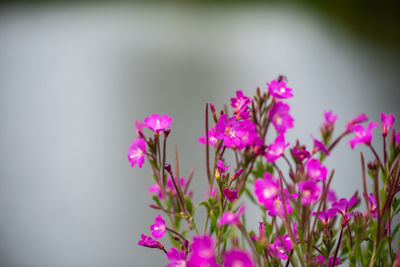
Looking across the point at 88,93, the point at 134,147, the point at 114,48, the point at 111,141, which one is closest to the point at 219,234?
the point at 134,147

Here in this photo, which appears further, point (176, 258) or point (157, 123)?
point (157, 123)

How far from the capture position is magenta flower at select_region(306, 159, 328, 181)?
431 millimetres

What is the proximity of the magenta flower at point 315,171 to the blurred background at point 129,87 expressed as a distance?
1911 millimetres

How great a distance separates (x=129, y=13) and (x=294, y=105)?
1.66 m

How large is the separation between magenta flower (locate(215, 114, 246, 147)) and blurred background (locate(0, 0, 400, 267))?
1889mm

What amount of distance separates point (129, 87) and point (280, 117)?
97.4 inches

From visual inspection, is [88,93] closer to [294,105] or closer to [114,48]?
[114,48]

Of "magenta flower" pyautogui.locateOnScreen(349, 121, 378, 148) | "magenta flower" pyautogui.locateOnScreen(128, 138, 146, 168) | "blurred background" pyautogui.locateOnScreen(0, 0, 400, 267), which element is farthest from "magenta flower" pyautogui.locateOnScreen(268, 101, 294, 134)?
"blurred background" pyautogui.locateOnScreen(0, 0, 400, 267)

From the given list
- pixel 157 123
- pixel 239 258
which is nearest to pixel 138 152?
pixel 157 123

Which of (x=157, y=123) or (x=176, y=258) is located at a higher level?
(x=157, y=123)

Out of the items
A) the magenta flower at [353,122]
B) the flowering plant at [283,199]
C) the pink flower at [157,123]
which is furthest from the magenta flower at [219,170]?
the magenta flower at [353,122]

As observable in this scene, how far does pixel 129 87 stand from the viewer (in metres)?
2.90

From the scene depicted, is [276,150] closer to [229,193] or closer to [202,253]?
[229,193]

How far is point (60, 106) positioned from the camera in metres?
2.83
